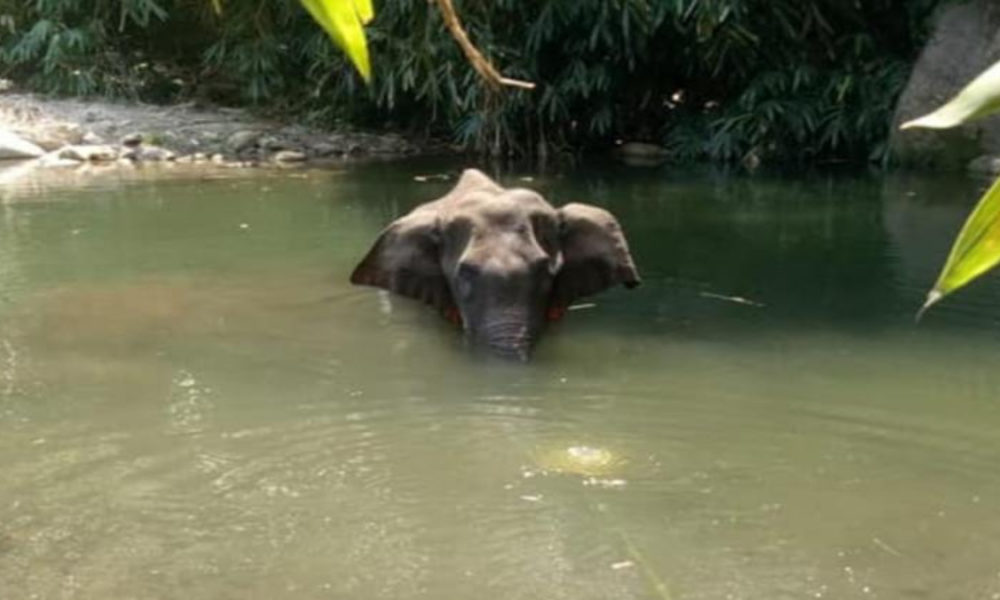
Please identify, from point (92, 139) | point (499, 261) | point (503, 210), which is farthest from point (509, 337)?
point (92, 139)

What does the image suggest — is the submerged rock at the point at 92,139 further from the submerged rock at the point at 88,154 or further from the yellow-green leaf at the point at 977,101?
the yellow-green leaf at the point at 977,101

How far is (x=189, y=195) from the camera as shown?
983 cm

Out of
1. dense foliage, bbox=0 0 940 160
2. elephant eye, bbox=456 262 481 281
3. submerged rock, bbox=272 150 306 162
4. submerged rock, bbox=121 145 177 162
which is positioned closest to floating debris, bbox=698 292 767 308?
elephant eye, bbox=456 262 481 281

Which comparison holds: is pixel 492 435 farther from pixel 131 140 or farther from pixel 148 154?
pixel 131 140

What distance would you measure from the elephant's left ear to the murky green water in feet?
0.42

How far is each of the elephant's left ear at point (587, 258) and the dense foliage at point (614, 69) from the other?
5491 millimetres

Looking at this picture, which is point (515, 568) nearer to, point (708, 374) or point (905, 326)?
point (708, 374)

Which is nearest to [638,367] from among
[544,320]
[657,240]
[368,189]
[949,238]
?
[544,320]

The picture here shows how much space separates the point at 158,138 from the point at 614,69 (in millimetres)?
4037

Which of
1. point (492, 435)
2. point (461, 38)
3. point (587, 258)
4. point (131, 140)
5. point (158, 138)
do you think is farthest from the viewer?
point (158, 138)

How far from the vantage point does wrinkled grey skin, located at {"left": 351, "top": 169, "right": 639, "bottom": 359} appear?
5281 millimetres

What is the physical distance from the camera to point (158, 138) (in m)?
13.2

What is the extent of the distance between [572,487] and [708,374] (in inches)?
50.0

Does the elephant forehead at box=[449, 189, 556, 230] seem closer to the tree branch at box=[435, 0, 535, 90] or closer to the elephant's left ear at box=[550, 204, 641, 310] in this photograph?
the elephant's left ear at box=[550, 204, 641, 310]
